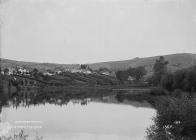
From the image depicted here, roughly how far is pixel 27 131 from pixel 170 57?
556 feet

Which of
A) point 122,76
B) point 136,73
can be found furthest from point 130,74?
point 122,76

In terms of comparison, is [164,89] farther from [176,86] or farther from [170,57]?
[170,57]

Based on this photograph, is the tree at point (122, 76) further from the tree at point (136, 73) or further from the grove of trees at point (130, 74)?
the tree at point (136, 73)

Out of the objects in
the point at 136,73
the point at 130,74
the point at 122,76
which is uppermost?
the point at 136,73

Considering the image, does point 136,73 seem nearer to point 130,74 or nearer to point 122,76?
point 130,74

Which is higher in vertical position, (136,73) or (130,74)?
(136,73)

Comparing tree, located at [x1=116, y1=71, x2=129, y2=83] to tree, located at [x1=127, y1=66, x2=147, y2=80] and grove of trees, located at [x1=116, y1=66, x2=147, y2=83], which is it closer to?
grove of trees, located at [x1=116, y1=66, x2=147, y2=83]

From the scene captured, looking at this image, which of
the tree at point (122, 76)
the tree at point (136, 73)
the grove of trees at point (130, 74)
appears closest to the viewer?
the tree at point (122, 76)

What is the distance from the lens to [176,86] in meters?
61.8

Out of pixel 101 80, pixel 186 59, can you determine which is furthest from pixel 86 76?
pixel 186 59

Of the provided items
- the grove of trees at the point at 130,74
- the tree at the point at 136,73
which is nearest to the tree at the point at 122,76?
the grove of trees at the point at 130,74

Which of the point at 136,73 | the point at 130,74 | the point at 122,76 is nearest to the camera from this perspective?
the point at 122,76

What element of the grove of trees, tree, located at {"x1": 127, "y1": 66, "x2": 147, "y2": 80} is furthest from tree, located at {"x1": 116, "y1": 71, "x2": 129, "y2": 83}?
tree, located at {"x1": 127, "y1": 66, "x2": 147, "y2": 80}

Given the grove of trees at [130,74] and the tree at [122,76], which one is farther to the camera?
the grove of trees at [130,74]
